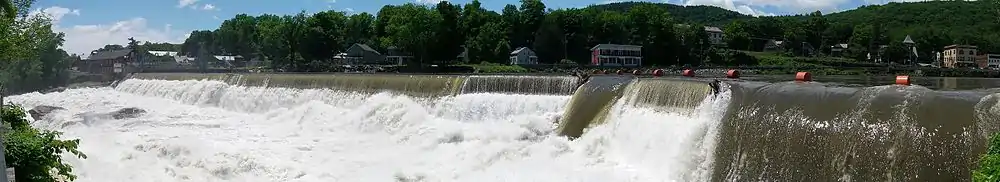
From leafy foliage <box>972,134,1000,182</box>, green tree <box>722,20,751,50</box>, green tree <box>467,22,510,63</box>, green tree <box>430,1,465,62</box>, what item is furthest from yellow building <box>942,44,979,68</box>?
leafy foliage <box>972,134,1000,182</box>

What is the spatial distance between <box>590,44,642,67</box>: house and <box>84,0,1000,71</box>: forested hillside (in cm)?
184

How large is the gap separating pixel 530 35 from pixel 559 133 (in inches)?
2559

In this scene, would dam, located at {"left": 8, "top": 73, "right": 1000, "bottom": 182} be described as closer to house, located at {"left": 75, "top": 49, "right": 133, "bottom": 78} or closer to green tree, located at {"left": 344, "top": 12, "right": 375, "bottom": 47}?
green tree, located at {"left": 344, "top": 12, "right": 375, "bottom": 47}

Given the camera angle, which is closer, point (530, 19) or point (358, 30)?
point (530, 19)

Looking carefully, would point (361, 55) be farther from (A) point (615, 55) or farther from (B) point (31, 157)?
(B) point (31, 157)

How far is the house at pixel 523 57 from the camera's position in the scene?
74.2m

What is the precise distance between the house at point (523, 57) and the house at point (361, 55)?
1472cm

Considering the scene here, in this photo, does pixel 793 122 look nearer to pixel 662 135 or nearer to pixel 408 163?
pixel 662 135

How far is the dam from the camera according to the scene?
9.41 m

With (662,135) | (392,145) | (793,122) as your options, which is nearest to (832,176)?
(793,122)

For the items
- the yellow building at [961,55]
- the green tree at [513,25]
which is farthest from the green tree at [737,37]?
the green tree at [513,25]

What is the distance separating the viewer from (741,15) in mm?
191750

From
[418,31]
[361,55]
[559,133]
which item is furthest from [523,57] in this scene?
[559,133]

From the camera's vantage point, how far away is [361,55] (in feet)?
262
